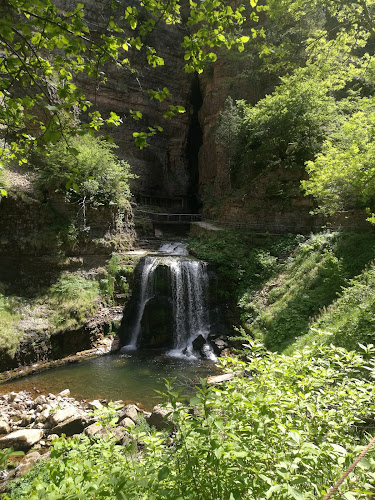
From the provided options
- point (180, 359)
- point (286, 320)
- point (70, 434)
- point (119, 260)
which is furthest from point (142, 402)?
point (119, 260)

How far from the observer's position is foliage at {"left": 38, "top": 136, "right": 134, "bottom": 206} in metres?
12.8

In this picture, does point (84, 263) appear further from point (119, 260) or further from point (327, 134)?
point (327, 134)

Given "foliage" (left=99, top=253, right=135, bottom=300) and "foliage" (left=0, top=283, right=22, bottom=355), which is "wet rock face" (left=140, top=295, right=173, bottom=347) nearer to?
"foliage" (left=99, top=253, right=135, bottom=300)

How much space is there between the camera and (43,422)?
265 inches

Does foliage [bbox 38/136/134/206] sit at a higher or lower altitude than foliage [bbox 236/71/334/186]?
lower

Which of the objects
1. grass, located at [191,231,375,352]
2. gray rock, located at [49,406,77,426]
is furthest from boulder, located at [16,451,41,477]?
grass, located at [191,231,375,352]

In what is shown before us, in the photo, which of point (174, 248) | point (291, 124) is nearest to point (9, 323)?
point (174, 248)

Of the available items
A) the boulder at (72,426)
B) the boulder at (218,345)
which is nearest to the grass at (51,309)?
the boulder at (72,426)

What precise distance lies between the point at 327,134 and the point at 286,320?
1175 centimetres

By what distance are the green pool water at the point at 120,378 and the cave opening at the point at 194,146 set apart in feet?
67.8

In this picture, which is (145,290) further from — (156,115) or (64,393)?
(156,115)

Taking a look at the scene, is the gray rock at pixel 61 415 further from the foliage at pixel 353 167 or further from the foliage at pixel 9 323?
the foliage at pixel 353 167

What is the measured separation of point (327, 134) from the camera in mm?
15203

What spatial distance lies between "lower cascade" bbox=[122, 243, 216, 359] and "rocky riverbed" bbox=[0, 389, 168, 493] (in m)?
5.01
